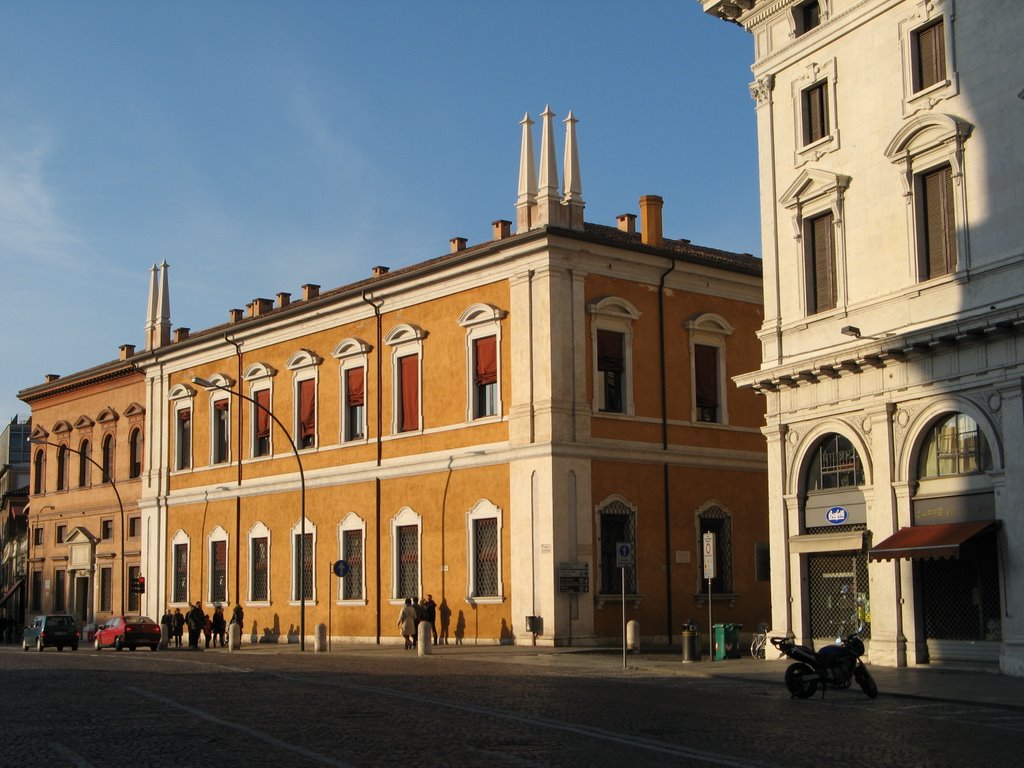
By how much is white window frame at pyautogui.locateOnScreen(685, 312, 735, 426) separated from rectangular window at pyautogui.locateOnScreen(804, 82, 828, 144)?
11.3m

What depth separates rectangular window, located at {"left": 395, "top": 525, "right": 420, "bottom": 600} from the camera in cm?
4019

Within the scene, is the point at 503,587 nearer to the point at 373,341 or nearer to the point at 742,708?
the point at 373,341

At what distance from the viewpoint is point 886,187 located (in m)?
26.6

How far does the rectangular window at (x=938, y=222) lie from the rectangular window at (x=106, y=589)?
41.3 meters

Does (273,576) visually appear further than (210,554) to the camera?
No

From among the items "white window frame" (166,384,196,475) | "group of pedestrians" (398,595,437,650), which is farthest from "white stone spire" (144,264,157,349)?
"group of pedestrians" (398,595,437,650)

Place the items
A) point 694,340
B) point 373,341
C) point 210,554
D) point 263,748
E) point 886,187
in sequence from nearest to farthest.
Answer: point 263,748 → point 886,187 → point 694,340 → point 373,341 → point 210,554

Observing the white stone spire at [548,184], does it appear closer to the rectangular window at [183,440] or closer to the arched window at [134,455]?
the rectangular window at [183,440]

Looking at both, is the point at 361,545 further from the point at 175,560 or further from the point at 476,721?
the point at 476,721

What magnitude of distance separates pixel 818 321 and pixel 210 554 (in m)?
29.1

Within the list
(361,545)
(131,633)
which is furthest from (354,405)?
(131,633)

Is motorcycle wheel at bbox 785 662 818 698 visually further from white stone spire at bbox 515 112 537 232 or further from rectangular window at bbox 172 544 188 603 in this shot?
rectangular window at bbox 172 544 188 603

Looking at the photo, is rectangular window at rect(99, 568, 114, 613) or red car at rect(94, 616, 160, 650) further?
rectangular window at rect(99, 568, 114, 613)

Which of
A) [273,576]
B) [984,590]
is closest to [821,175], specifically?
[984,590]
